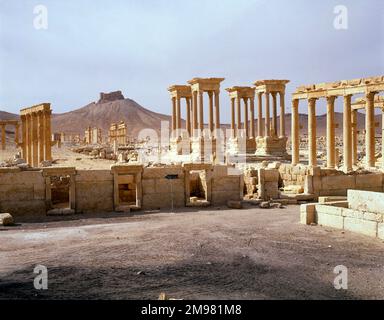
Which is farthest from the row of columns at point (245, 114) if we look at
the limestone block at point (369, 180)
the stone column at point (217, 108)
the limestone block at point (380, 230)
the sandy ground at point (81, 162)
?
the limestone block at point (380, 230)

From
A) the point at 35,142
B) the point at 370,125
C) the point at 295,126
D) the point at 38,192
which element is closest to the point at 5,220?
the point at 38,192

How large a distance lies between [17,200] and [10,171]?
1.10 metres

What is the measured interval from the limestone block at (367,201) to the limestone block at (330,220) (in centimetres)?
93

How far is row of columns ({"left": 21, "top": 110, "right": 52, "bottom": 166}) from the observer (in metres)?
31.4

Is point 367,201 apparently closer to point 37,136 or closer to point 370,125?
point 370,125

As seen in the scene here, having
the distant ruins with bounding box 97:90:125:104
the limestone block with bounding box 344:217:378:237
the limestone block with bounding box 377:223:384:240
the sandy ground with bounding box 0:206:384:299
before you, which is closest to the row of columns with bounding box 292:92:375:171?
the sandy ground with bounding box 0:206:384:299

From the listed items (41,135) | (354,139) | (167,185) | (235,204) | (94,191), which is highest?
(41,135)

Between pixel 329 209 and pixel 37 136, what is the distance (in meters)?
25.1

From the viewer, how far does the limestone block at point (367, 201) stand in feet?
42.7

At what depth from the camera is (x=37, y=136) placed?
110 ft

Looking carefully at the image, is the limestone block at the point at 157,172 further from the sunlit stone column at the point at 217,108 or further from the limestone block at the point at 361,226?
the sunlit stone column at the point at 217,108

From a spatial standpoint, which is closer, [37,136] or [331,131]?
[331,131]

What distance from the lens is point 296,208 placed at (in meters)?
18.0
